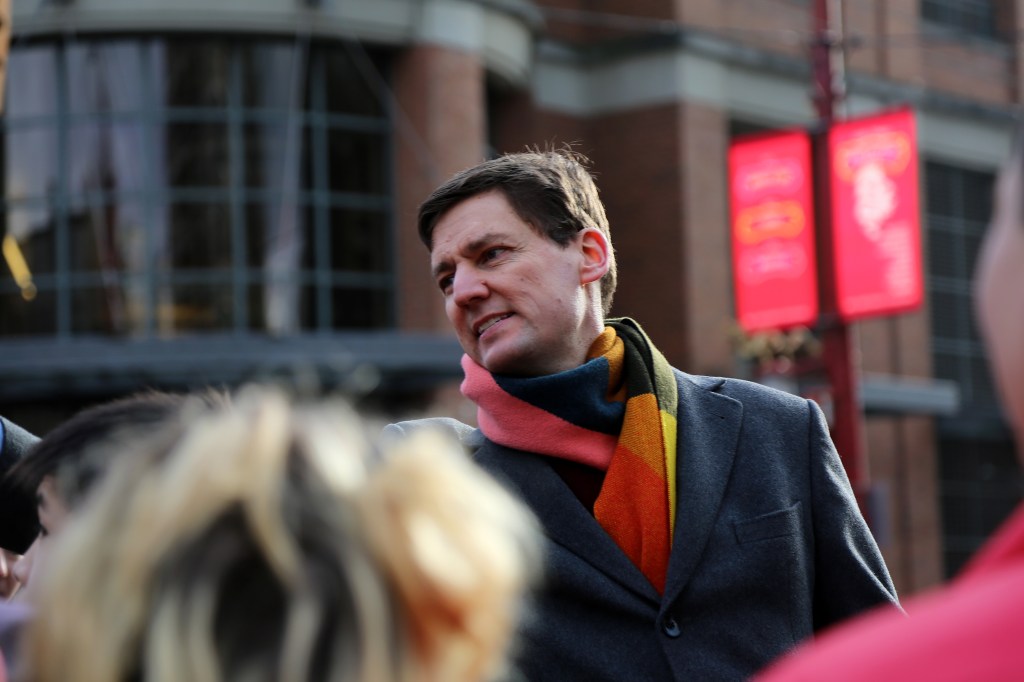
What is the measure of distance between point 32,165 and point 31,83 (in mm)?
880

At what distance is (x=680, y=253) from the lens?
21.9m

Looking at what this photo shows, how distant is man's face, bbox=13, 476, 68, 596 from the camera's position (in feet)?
7.96

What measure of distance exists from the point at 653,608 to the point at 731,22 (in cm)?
2030

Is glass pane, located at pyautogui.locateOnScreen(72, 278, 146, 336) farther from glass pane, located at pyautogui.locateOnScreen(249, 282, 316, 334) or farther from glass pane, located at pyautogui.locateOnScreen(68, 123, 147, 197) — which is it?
glass pane, located at pyautogui.locateOnScreen(249, 282, 316, 334)

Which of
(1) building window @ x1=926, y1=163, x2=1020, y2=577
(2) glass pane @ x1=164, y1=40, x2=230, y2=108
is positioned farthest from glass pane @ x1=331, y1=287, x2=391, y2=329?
(1) building window @ x1=926, y1=163, x2=1020, y2=577

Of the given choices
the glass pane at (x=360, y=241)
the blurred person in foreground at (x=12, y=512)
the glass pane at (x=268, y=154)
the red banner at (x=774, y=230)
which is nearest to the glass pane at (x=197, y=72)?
the glass pane at (x=268, y=154)

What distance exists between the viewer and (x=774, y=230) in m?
16.3

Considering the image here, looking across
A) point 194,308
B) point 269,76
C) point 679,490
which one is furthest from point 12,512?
point 269,76

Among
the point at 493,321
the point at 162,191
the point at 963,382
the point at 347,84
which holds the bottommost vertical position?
the point at 493,321

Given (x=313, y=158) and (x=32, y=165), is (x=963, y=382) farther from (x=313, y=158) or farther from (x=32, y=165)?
(x=32, y=165)

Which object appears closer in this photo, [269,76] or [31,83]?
[31,83]

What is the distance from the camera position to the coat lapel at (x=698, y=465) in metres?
3.26

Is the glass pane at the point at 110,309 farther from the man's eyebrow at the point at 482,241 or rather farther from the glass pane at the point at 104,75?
the man's eyebrow at the point at 482,241

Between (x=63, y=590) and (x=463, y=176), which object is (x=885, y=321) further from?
(x=63, y=590)
